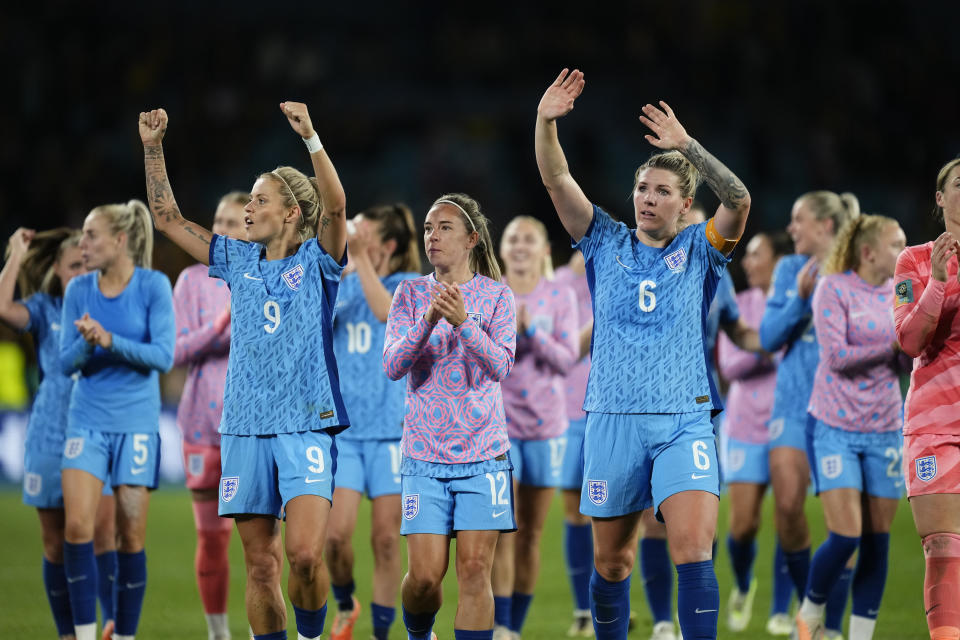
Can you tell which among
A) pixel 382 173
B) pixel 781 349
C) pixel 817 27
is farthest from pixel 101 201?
pixel 781 349

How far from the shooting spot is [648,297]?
5.06 meters

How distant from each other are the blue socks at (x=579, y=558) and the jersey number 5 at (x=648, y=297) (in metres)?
2.86

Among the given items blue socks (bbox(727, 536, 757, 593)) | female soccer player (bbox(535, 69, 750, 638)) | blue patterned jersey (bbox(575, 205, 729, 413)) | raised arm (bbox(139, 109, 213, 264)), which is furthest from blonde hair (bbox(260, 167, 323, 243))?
blue socks (bbox(727, 536, 757, 593))

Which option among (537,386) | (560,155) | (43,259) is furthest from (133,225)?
(560,155)

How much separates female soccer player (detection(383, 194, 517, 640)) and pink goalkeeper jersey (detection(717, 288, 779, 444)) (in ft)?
9.36

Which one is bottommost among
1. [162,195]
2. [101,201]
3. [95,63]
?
[162,195]

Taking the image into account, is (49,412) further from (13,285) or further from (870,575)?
(870,575)

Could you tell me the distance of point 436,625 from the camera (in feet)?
25.2

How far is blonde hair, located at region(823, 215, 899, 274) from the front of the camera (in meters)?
6.42

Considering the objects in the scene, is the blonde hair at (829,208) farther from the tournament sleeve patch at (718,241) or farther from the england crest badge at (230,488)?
the england crest badge at (230,488)

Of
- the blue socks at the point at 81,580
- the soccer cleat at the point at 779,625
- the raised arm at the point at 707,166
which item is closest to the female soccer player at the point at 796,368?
the soccer cleat at the point at 779,625

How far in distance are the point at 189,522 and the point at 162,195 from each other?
8.32 metres

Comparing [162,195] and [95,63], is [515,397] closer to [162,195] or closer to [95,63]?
[162,195]

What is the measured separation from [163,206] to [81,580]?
2.08 meters
